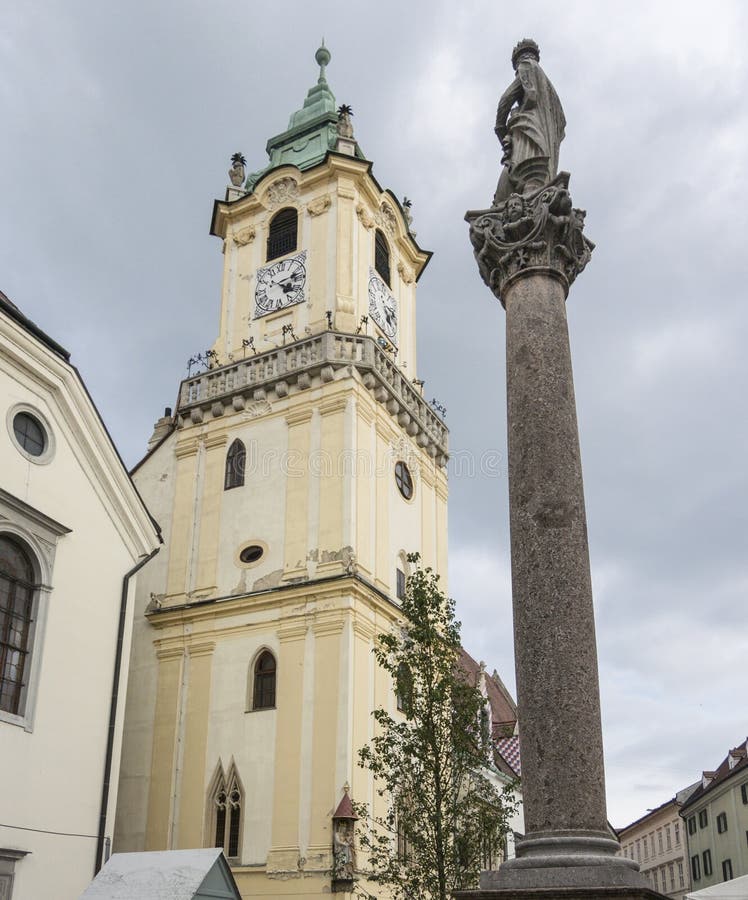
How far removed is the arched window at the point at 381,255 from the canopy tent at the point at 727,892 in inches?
881

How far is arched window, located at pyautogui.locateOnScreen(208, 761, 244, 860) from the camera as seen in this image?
2425cm

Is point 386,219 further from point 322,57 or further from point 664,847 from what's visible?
point 664,847

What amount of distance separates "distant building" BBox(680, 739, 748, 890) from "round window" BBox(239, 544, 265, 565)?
33.5 metres

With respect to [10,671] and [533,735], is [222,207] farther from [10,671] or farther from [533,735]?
[533,735]

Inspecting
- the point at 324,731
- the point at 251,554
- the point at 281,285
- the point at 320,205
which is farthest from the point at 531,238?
the point at 320,205

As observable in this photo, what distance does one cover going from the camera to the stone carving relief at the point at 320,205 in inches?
1289

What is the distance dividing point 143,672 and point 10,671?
9.25 meters

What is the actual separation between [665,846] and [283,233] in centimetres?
5484

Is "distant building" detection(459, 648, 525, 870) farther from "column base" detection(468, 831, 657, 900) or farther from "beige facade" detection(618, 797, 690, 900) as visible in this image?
"column base" detection(468, 831, 657, 900)

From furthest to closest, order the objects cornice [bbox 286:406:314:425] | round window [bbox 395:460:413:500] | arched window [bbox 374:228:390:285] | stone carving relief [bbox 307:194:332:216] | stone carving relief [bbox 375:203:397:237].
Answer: stone carving relief [bbox 375:203:397:237], arched window [bbox 374:228:390:285], stone carving relief [bbox 307:194:332:216], round window [bbox 395:460:413:500], cornice [bbox 286:406:314:425]

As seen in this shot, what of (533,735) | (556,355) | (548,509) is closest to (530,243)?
(556,355)

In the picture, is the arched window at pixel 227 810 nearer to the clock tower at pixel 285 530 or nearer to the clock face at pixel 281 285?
the clock tower at pixel 285 530

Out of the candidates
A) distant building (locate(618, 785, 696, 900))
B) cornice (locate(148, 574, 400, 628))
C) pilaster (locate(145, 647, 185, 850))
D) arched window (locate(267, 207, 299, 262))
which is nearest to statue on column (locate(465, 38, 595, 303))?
cornice (locate(148, 574, 400, 628))

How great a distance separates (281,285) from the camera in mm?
32375
